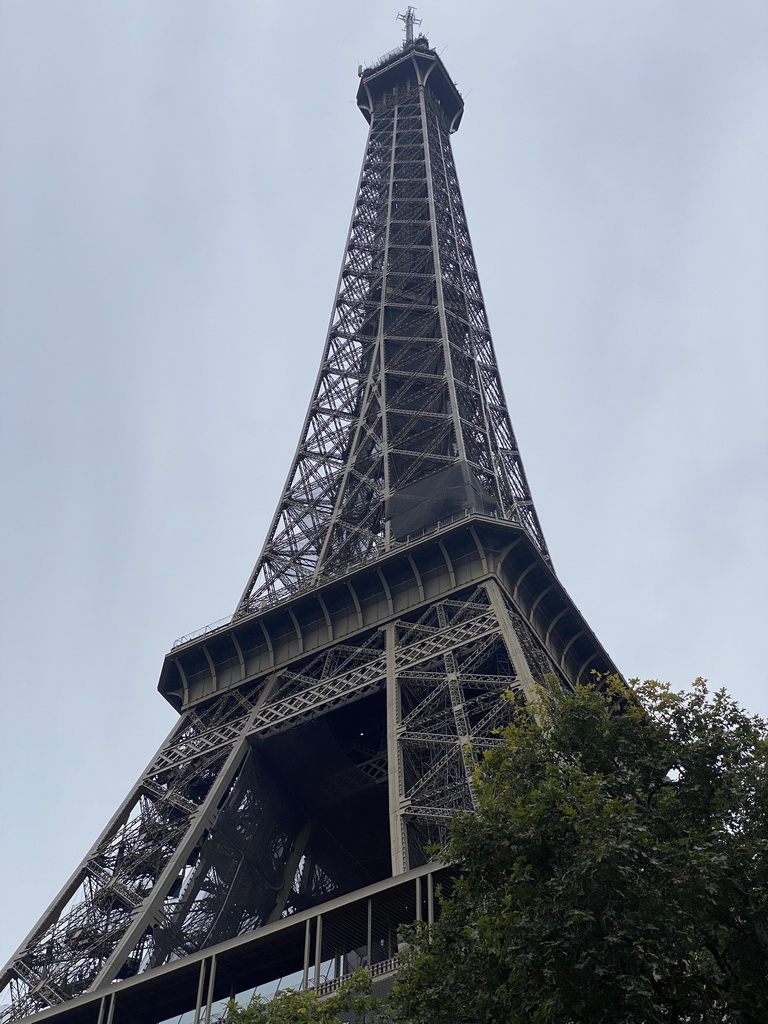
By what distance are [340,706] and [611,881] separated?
24.9 metres

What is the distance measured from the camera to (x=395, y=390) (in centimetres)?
6059

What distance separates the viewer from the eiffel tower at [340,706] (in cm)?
3044

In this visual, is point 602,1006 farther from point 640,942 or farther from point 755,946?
point 755,946

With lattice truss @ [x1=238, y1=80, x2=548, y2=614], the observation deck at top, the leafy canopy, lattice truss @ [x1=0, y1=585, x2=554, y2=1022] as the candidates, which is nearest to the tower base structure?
lattice truss @ [x1=0, y1=585, x2=554, y2=1022]

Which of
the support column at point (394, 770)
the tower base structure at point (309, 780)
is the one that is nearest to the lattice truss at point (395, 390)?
the tower base structure at point (309, 780)

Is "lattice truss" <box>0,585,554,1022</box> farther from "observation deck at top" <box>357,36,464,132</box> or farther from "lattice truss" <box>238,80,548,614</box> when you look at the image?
"observation deck at top" <box>357,36,464,132</box>

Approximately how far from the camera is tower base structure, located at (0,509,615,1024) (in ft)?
98.8

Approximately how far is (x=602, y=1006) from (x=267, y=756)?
2737cm

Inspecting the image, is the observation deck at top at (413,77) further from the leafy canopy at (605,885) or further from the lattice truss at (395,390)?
the leafy canopy at (605,885)

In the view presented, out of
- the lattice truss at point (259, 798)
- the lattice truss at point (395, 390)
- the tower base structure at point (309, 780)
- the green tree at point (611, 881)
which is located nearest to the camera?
the green tree at point (611, 881)

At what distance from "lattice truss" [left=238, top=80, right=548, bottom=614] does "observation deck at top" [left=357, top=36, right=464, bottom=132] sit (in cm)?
997

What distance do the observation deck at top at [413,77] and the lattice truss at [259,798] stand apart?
58175mm

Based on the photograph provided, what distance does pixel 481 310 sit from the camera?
69.2 m

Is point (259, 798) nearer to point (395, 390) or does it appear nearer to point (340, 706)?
point (340, 706)
